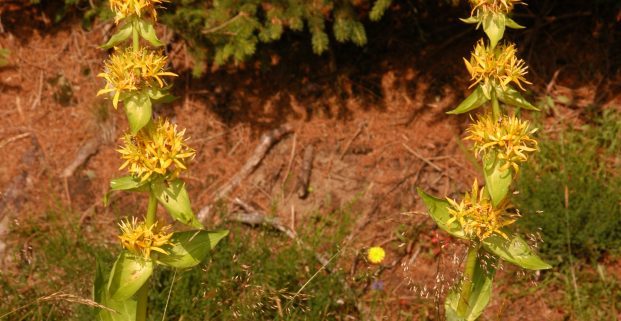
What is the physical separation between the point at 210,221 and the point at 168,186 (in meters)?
1.72

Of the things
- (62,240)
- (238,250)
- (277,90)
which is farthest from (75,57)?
(238,250)

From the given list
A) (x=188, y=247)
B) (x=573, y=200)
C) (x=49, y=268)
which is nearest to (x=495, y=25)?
(x=188, y=247)

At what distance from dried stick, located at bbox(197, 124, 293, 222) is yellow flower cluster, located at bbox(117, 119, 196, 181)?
206 cm

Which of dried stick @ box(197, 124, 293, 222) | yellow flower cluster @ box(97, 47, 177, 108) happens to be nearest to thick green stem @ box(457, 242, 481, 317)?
yellow flower cluster @ box(97, 47, 177, 108)

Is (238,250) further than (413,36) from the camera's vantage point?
No

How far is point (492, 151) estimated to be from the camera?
256 cm

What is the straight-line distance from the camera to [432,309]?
155 inches

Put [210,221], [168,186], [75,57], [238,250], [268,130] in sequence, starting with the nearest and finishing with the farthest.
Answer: [168,186] < [238,250] < [210,221] < [268,130] < [75,57]

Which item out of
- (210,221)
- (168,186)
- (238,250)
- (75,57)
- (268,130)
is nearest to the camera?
(168,186)

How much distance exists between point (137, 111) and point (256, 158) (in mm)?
2363

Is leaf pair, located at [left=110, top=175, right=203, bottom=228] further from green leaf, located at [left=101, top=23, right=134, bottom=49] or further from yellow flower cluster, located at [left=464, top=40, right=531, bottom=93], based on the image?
yellow flower cluster, located at [left=464, top=40, right=531, bottom=93]

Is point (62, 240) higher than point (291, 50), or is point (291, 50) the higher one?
point (291, 50)

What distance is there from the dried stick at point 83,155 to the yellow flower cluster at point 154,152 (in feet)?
8.08

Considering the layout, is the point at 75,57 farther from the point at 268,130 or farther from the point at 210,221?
the point at 210,221
